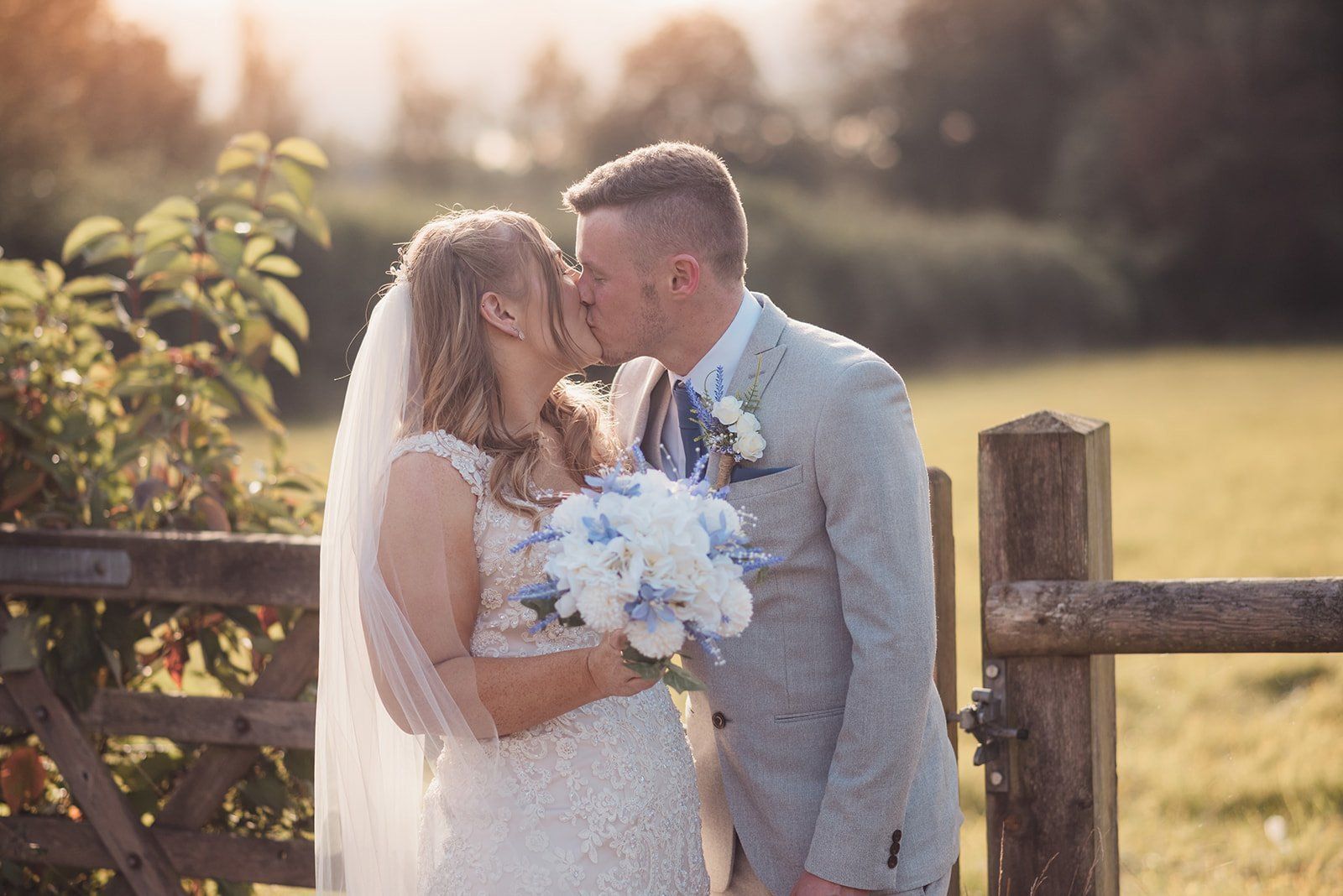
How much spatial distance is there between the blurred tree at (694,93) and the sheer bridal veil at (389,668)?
41077 millimetres

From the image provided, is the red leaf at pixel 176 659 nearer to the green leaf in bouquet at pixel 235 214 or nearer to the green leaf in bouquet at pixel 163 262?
the green leaf in bouquet at pixel 163 262

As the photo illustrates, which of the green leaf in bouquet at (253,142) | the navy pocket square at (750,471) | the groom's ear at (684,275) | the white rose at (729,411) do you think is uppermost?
the green leaf in bouquet at (253,142)

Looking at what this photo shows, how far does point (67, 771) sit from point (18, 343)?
4.50 ft

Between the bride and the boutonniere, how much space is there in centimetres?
37

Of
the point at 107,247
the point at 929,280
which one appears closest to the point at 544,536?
the point at 107,247

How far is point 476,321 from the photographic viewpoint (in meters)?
2.76

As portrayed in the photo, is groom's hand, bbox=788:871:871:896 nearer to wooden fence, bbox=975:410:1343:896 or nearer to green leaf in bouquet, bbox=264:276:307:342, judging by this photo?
wooden fence, bbox=975:410:1343:896

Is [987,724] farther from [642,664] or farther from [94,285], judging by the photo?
[94,285]

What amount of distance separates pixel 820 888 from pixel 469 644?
0.91 metres

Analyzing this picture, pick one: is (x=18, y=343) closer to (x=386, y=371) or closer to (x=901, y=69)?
(x=386, y=371)

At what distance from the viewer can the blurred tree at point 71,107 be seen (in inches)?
780

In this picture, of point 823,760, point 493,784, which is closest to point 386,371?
point 493,784

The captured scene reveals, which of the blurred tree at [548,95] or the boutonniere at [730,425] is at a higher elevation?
the blurred tree at [548,95]

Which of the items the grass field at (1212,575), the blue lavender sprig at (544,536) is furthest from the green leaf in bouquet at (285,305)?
the blue lavender sprig at (544,536)
